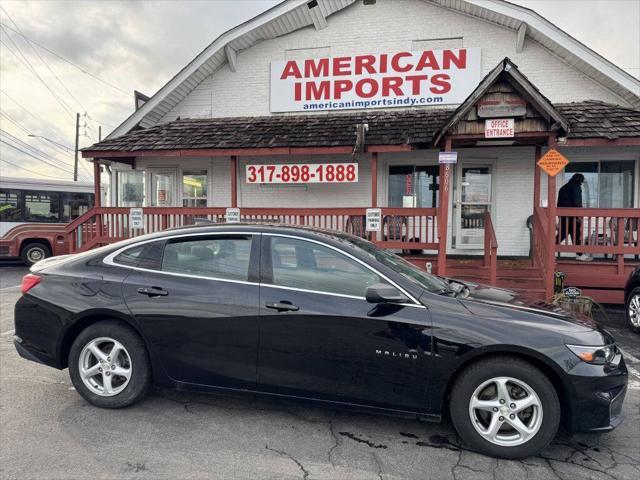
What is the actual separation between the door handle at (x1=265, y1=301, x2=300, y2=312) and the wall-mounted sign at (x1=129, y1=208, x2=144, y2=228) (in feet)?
23.4

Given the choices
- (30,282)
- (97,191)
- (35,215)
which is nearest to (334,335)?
(30,282)

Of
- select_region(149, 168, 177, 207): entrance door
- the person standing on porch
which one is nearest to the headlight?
the person standing on porch

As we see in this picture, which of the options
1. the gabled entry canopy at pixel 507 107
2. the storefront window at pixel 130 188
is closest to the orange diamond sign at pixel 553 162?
the gabled entry canopy at pixel 507 107

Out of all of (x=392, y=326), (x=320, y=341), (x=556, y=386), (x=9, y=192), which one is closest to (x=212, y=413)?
(x=320, y=341)

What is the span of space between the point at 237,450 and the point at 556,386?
2227mm

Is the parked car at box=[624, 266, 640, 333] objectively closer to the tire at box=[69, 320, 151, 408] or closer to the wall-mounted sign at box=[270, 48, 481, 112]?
the wall-mounted sign at box=[270, 48, 481, 112]

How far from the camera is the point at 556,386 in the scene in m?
2.98

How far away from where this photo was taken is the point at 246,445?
3.12 metres

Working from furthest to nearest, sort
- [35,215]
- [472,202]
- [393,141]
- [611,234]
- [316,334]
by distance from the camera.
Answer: [35,215], [472,202], [393,141], [611,234], [316,334]

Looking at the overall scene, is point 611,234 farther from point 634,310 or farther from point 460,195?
point 460,195

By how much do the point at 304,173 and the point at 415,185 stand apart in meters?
2.76

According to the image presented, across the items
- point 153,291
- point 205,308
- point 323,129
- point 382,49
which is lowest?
point 205,308

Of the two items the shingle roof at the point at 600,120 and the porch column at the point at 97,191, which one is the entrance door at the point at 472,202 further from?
the porch column at the point at 97,191

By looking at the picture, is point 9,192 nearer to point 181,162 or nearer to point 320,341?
point 181,162
